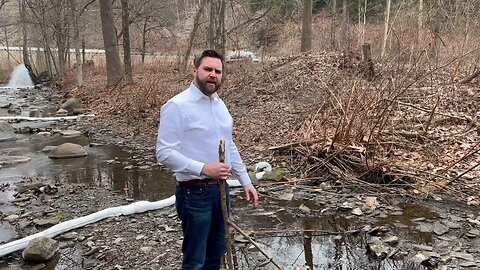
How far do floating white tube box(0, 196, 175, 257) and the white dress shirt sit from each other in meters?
2.92

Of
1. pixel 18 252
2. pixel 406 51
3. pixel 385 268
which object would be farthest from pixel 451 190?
pixel 18 252

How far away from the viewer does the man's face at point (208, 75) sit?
3.05 m

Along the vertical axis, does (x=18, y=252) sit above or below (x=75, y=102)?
below

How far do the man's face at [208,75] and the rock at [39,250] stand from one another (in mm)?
2939

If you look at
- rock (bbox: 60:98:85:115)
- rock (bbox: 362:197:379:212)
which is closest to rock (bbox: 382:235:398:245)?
rock (bbox: 362:197:379:212)

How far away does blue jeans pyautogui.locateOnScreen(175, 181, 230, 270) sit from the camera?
3.15 m

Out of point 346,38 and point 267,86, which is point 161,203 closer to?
point 267,86

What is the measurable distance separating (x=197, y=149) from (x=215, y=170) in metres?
0.22

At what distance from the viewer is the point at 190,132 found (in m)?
3.05

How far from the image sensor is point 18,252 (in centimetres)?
503

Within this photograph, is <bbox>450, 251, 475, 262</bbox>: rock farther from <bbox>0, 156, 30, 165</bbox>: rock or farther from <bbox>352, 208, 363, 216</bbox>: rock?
<bbox>0, 156, 30, 165</bbox>: rock

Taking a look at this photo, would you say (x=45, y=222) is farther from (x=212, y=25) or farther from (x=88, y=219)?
(x=212, y=25)

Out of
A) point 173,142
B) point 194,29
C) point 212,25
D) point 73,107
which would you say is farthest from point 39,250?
A: point 194,29

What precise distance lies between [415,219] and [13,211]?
5.48 metres
